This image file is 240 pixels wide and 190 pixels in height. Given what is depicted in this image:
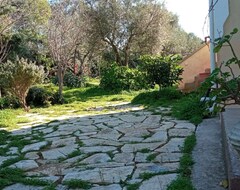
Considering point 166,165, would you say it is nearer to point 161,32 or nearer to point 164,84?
point 164,84

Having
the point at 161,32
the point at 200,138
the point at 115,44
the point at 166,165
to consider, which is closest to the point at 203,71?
the point at 161,32

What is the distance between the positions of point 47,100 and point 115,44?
6219 millimetres

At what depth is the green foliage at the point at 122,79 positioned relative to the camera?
14.6m

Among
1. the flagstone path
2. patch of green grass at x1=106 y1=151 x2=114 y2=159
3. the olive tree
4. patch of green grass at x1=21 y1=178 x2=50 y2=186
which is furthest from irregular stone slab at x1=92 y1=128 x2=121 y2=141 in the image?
Result: the olive tree

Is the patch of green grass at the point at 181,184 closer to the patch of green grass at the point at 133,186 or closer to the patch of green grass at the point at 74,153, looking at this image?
the patch of green grass at the point at 133,186

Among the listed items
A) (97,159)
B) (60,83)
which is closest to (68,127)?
(97,159)

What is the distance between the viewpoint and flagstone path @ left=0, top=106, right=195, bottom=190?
3.24 metres

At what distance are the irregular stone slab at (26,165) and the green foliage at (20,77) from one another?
19.6 feet

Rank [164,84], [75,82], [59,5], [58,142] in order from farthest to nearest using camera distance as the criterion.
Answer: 1. [75,82]
2. [59,5]
3. [164,84]
4. [58,142]

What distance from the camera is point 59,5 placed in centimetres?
1572

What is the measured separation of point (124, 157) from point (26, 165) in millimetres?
1210

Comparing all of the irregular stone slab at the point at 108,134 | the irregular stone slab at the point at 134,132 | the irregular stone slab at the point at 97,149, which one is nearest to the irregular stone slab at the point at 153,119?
the irregular stone slab at the point at 134,132

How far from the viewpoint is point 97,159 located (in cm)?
400

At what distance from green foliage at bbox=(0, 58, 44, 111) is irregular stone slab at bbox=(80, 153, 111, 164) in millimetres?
6228
